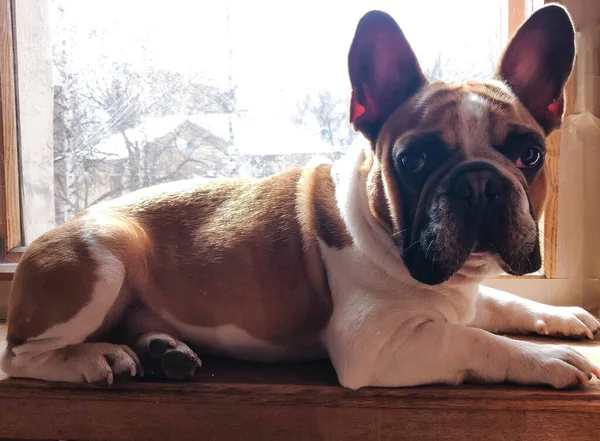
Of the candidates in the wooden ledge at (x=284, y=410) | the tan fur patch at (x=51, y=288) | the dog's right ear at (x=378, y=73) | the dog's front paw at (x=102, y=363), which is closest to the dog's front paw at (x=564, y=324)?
the wooden ledge at (x=284, y=410)

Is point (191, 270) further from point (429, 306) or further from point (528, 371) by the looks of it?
point (528, 371)

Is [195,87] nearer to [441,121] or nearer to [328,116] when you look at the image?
[328,116]

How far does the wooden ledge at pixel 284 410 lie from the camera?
3.40 ft

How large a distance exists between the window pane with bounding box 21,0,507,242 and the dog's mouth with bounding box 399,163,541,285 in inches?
32.0

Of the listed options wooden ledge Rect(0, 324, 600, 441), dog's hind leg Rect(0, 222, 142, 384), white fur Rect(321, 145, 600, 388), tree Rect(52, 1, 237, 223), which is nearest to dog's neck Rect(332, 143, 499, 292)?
white fur Rect(321, 145, 600, 388)

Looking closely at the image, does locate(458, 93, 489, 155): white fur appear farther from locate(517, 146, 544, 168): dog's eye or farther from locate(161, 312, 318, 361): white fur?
locate(161, 312, 318, 361): white fur

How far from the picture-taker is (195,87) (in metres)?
1.84

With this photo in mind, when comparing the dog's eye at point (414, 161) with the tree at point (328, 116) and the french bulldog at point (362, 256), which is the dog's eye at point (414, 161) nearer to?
the french bulldog at point (362, 256)

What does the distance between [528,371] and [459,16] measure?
1.09 m

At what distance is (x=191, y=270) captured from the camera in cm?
128

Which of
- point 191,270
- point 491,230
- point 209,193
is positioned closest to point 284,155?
point 209,193

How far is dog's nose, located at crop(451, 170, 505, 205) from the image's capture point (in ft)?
3.19

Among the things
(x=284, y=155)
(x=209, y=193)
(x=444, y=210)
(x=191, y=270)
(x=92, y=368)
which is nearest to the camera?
(x=444, y=210)

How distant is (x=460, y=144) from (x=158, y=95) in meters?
1.14
